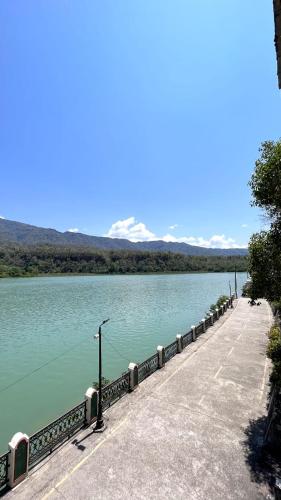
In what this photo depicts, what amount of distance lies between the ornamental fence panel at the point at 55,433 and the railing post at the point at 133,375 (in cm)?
370

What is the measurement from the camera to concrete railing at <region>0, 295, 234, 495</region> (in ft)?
31.8

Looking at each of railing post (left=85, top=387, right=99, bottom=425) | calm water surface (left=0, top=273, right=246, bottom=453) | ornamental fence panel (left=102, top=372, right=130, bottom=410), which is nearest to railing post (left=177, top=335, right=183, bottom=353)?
calm water surface (left=0, top=273, right=246, bottom=453)

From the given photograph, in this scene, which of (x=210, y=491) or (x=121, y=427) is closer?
(x=210, y=491)

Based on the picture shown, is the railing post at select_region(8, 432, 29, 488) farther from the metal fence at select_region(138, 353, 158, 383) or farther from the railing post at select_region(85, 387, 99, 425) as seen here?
the metal fence at select_region(138, 353, 158, 383)

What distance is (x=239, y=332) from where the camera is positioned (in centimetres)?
3070

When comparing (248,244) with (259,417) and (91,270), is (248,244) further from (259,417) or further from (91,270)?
(91,270)

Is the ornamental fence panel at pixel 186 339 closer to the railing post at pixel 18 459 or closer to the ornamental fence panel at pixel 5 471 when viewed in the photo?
the railing post at pixel 18 459

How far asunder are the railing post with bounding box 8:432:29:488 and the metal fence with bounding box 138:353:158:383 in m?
8.54

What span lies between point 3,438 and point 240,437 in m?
13.6

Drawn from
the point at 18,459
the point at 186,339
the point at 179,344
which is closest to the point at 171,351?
the point at 179,344

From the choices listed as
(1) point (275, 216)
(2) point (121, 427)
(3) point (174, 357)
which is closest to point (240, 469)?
(2) point (121, 427)

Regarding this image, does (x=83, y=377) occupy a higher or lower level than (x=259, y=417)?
lower

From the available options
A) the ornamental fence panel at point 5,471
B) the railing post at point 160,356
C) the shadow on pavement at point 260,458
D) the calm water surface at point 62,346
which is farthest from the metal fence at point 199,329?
the ornamental fence panel at point 5,471

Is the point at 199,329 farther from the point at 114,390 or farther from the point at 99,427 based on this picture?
the point at 99,427
